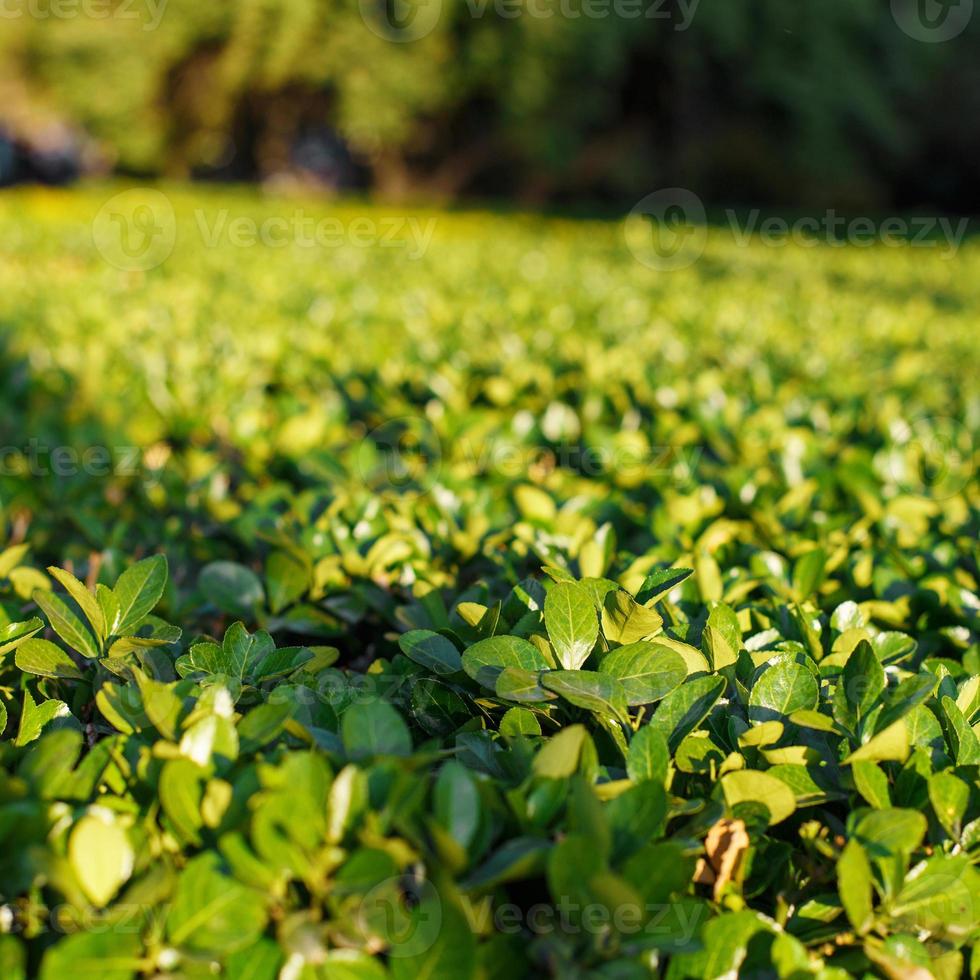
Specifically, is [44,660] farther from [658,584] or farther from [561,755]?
[658,584]

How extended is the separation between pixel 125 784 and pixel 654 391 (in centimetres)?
286

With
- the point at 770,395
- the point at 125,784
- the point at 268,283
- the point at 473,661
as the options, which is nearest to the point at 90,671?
the point at 125,784

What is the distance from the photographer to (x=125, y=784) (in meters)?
1.19

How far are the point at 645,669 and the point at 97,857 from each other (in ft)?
2.34

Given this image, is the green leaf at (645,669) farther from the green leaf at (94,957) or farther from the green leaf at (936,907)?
the green leaf at (94,957)

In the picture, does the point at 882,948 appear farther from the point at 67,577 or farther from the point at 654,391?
the point at 654,391

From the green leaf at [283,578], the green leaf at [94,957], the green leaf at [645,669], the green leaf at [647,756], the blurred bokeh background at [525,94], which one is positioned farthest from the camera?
the blurred bokeh background at [525,94]

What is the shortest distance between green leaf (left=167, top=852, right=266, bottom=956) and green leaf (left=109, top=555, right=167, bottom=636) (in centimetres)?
61

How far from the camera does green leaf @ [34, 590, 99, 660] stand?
4.74 ft

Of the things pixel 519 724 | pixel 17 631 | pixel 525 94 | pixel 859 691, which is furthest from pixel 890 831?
pixel 525 94

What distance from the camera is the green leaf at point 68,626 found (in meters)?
1.44

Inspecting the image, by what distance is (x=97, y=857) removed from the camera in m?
0.99

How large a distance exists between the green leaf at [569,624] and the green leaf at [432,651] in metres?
0.15

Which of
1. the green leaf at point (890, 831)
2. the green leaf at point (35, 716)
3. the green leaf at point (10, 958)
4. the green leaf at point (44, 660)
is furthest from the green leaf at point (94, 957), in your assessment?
the green leaf at point (890, 831)
